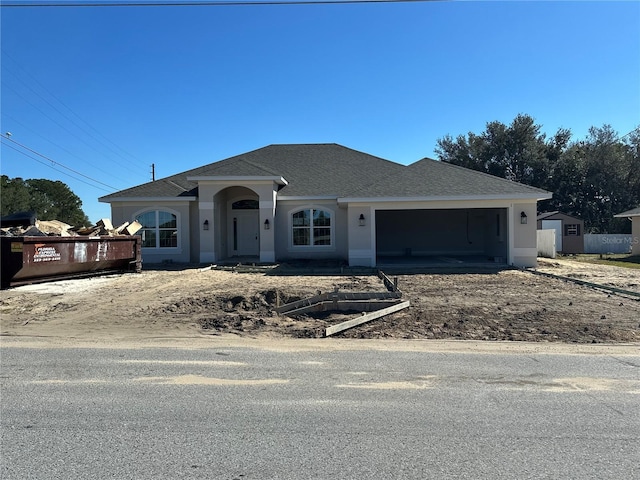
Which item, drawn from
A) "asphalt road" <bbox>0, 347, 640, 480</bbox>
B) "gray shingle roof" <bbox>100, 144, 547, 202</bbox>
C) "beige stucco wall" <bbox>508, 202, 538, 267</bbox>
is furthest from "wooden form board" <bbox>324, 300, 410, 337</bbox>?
"beige stucco wall" <bbox>508, 202, 538, 267</bbox>

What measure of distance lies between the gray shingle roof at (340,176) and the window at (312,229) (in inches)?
39.8

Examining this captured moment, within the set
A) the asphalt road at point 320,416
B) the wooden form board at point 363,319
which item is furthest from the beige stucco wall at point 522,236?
the asphalt road at point 320,416

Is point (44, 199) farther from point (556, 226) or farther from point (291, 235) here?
point (556, 226)

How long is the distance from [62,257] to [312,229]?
11513 mm

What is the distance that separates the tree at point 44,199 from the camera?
4894cm

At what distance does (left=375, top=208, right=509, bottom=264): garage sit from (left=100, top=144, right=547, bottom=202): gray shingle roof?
3.44 metres

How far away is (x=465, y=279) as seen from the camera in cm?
1588

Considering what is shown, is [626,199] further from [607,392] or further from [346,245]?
[607,392]

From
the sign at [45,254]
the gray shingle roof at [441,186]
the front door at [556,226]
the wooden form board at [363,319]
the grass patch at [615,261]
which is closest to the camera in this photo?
the wooden form board at [363,319]

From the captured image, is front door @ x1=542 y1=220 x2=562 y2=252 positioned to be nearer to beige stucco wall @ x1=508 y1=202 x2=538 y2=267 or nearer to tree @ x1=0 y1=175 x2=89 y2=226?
beige stucco wall @ x1=508 y1=202 x2=538 y2=267

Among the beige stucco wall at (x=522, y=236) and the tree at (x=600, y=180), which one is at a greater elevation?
the tree at (x=600, y=180)

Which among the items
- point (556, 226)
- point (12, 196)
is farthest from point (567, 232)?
point (12, 196)

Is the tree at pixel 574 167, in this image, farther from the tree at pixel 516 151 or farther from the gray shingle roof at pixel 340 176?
the gray shingle roof at pixel 340 176

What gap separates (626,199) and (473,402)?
48.5 meters
